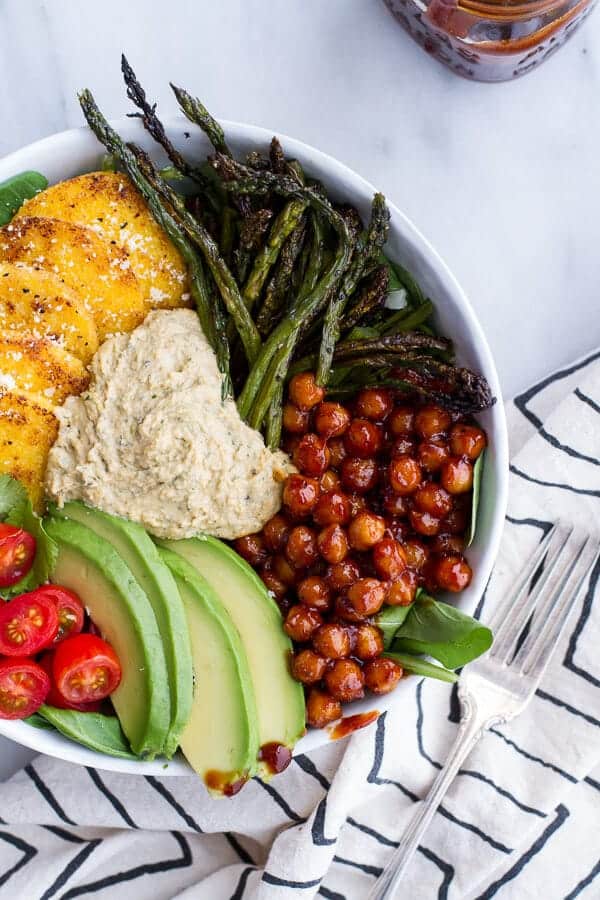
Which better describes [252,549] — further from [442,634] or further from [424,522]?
[442,634]

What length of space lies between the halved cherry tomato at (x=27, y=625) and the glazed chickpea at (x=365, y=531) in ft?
3.18

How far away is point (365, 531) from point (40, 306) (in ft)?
4.18

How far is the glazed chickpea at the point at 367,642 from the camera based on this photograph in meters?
3.05

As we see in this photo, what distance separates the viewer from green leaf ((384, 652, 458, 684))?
305 cm

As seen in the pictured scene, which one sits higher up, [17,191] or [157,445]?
[17,191]

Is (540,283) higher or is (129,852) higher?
(540,283)

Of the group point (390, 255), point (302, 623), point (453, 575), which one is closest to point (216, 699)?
point (302, 623)

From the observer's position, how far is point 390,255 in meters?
3.30

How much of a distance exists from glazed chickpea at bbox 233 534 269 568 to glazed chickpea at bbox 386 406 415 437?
59 cm

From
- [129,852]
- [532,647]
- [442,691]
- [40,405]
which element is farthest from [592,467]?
[129,852]

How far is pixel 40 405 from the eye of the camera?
307cm

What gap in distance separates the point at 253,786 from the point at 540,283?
2.32 metres

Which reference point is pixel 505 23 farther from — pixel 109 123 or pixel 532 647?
pixel 532 647

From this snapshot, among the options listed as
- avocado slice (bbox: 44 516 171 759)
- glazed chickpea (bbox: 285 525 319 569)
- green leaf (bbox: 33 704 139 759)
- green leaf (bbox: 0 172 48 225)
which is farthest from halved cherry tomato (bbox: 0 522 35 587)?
green leaf (bbox: 0 172 48 225)
